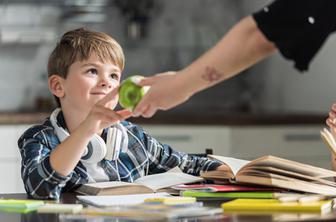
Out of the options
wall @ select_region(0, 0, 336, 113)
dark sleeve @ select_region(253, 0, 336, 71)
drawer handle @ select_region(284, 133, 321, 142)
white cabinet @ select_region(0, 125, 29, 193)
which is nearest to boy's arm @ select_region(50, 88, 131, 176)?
dark sleeve @ select_region(253, 0, 336, 71)

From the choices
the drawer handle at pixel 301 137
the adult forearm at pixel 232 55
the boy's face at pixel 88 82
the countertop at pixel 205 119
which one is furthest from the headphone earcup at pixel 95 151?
the drawer handle at pixel 301 137

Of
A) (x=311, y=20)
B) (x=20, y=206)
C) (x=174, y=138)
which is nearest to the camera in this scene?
(x=311, y=20)

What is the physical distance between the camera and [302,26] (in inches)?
48.0

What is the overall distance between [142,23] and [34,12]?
2.11 ft

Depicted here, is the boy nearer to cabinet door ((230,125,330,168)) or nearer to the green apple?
the green apple

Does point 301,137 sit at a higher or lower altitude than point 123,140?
higher

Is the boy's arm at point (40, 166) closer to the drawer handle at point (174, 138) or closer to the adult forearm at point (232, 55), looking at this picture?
the adult forearm at point (232, 55)

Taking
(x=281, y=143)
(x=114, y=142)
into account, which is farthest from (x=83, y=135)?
(x=281, y=143)

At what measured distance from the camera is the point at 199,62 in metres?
1.35

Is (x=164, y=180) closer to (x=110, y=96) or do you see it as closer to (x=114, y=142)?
(x=114, y=142)

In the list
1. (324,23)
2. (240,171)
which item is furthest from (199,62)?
(240,171)

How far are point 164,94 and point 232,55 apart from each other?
18cm

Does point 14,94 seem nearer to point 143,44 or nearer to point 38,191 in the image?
point 143,44

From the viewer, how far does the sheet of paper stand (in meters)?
1.57
